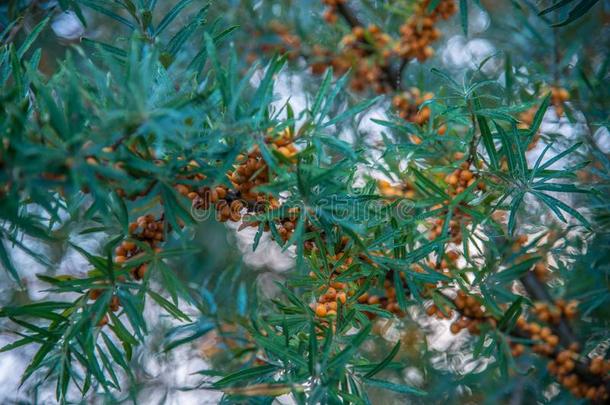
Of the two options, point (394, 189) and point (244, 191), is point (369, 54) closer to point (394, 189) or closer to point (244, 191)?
point (394, 189)

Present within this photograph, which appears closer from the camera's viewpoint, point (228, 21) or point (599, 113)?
point (599, 113)

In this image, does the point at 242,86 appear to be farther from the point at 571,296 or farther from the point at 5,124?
the point at 571,296

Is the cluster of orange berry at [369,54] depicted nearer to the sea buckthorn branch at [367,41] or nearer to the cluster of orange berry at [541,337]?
the sea buckthorn branch at [367,41]

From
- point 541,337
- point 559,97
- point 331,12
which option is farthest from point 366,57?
point 541,337

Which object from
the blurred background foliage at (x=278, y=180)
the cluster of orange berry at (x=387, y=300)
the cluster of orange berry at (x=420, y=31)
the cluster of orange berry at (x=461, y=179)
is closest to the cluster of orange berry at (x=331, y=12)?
the blurred background foliage at (x=278, y=180)

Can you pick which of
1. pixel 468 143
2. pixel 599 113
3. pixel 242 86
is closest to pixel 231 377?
pixel 242 86

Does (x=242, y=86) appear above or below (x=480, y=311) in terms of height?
above
